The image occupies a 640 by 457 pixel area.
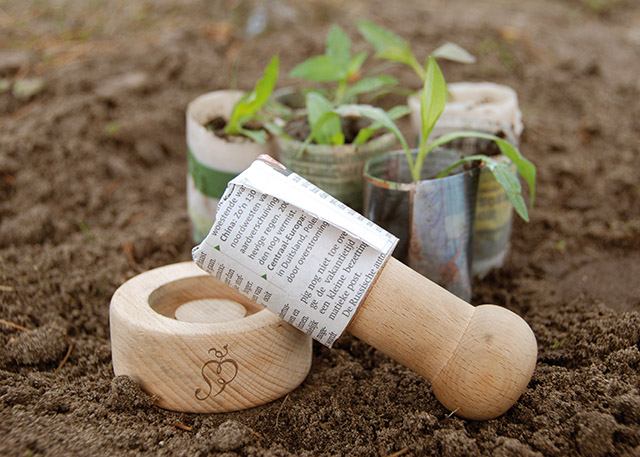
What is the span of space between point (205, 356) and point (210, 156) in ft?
2.04

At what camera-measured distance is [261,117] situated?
1.58 meters

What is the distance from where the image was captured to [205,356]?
1.17 m

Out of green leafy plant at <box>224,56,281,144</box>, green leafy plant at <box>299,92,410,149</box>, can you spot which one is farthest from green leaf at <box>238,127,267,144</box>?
green leafy plant at <box>299,92,410,149</box>

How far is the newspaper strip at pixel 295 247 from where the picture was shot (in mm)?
1107

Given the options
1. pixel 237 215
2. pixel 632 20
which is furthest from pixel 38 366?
pixel 632 20

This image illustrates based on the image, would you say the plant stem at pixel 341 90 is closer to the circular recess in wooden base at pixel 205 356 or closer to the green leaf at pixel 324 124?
the green leaf at pixel 324 124

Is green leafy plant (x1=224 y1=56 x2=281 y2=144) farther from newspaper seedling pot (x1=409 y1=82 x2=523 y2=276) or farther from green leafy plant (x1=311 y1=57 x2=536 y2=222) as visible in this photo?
newspaper seedling pot (x1=409 y1=82 x2=523 y2=276)

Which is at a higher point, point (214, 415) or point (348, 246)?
point (348, 246)

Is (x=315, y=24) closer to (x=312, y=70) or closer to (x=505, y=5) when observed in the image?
(x=505, y=5)

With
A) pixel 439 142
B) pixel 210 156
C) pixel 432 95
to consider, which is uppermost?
pixel 432 95

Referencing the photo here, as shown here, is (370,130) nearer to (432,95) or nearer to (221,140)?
(432,95)

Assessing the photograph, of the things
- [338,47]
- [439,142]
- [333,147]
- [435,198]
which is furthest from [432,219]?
[338,47]

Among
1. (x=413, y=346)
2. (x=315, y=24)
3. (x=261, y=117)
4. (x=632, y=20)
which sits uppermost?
(x=261, y=117)

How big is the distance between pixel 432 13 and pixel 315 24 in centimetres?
63
